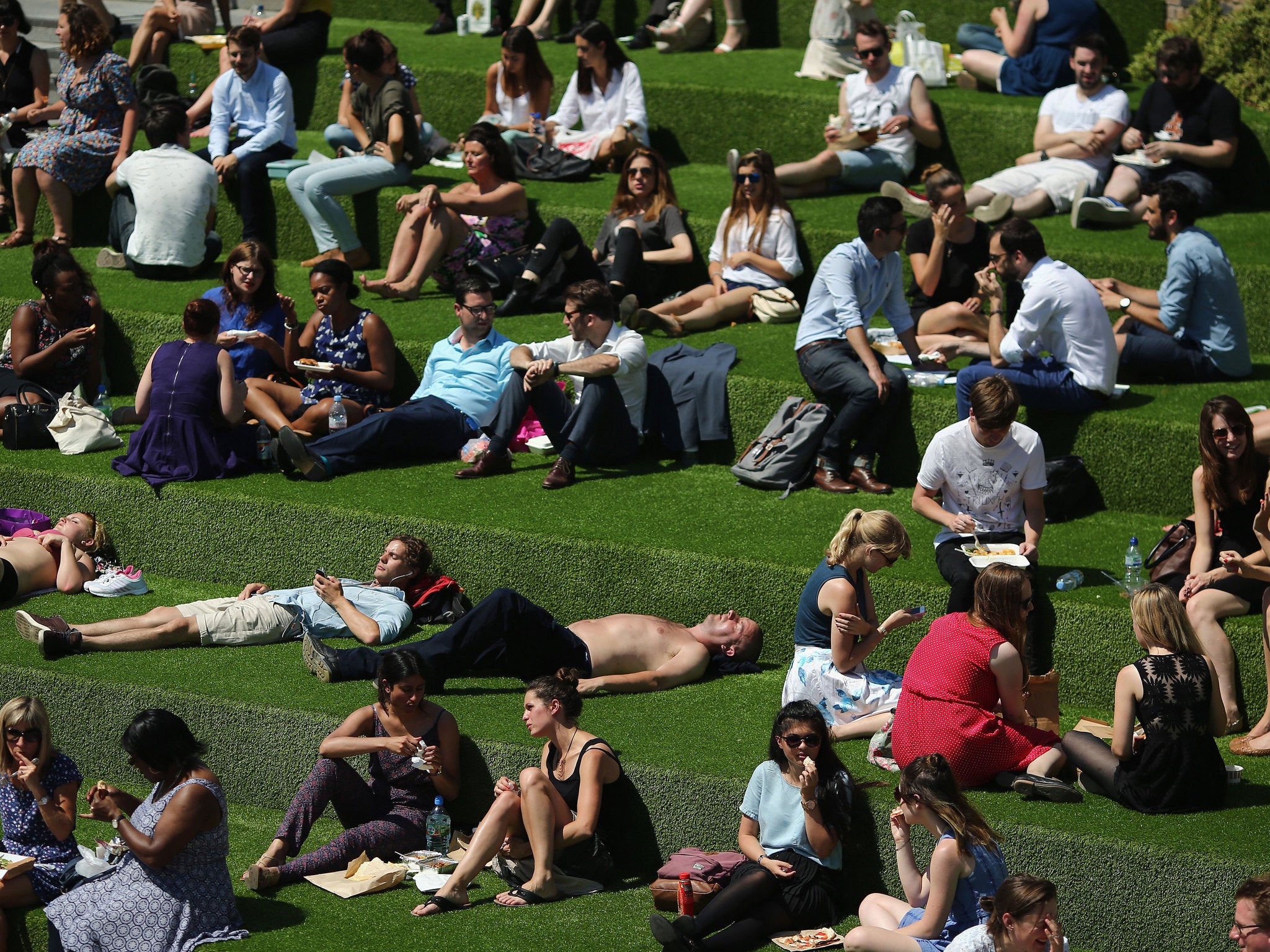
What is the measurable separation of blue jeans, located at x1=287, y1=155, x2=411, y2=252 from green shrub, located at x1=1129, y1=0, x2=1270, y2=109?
230 inches

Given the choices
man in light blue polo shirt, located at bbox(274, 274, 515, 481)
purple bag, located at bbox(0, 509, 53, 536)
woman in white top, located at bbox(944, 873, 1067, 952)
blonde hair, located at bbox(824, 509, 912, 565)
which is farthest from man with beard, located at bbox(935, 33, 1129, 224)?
woman in white top, located at bbox(944, 873, 1067, 952)

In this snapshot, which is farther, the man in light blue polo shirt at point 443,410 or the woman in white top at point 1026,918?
the man in light blue polo shirt at point 443,410

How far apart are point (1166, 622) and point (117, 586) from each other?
5.44 m

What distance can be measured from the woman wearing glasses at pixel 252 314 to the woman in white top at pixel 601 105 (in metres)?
3.26

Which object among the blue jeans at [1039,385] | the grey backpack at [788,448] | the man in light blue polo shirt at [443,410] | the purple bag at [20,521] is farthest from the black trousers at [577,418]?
the purple bag at [20,521]

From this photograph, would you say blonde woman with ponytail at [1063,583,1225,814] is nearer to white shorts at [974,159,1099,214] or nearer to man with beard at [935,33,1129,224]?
man with beard at [935,33,1129,224]

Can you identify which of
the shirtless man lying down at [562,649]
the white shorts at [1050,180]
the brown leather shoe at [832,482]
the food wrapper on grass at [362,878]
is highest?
the white shorts at [1050,180]

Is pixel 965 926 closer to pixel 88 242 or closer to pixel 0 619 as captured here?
pixel 0 619

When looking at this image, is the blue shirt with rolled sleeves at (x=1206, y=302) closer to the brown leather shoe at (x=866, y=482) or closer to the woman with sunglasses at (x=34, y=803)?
the brown leather shoe at (x=866, y=482)

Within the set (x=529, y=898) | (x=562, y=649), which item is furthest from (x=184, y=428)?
(x=529, y=898)

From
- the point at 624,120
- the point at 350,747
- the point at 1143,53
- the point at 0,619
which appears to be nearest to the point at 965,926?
the point at 350,747

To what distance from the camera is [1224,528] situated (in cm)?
672

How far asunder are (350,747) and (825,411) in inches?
132

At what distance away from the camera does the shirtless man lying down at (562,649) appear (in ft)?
23.2
